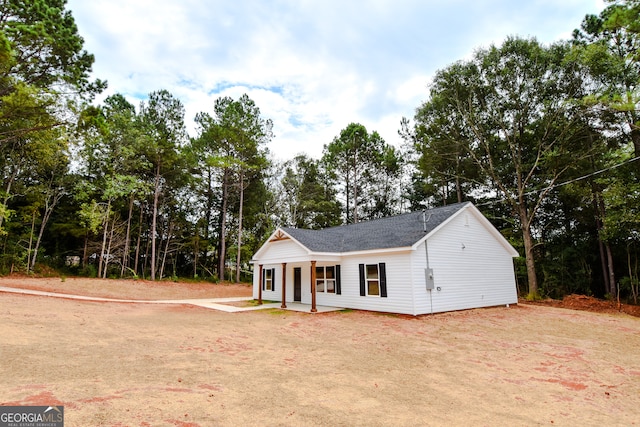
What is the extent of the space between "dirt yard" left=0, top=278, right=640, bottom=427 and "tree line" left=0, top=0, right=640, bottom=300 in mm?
8128

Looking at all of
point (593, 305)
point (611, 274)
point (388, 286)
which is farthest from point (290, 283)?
point (611, 274)

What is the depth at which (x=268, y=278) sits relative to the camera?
1903cm

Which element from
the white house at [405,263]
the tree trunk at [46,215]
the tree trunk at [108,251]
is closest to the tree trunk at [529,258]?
the white house at [405,263]

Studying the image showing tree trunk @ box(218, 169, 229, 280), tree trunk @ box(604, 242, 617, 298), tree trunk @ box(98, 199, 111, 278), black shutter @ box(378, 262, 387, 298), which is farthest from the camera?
tree trunk @ box(218, 169, 229, 280)

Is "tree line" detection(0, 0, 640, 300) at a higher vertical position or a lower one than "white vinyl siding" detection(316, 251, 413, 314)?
higher

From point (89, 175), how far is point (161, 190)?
528 cm

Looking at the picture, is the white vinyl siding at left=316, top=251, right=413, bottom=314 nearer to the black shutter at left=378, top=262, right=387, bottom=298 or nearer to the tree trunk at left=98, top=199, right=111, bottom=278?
the black shutter at left=378, top=262, right=387, bottom=298

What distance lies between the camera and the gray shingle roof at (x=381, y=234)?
43.6 feet

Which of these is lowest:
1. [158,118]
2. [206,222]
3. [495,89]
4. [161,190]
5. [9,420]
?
[9,420]

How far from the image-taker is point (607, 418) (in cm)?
391

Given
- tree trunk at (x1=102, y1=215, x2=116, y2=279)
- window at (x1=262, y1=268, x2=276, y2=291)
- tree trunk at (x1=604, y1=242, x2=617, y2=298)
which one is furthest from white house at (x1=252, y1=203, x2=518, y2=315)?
tree trunk at (x1=102, y1=215, x2=116, y2=279)

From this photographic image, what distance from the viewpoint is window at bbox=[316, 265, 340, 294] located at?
14.9m

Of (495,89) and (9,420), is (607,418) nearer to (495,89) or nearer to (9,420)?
(9,420)

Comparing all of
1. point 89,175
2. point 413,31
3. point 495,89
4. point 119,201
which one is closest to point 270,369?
point 413,31
